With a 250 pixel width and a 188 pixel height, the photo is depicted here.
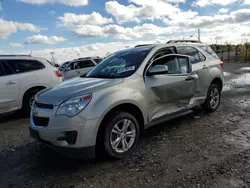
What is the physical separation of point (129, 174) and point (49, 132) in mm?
1184

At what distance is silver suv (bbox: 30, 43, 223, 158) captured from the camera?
9.73ft

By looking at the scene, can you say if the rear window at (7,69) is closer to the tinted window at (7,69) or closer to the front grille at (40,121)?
the tinted window at (7,69)

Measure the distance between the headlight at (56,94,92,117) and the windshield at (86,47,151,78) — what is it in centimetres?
89

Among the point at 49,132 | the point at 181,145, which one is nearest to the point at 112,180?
the point at 49,132

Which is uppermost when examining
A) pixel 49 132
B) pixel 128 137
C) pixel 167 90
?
pixel 167 90

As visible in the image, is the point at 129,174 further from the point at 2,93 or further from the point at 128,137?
the point at 2,93

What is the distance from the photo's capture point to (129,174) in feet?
9.73

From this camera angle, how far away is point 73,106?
2.98 m

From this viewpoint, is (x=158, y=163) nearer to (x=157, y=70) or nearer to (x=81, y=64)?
(x=157, y=70)

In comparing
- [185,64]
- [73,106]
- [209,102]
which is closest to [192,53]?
[185,64]

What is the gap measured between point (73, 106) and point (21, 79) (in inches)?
143

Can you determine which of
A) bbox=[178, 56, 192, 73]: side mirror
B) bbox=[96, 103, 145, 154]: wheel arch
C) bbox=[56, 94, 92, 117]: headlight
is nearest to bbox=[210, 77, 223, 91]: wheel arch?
bbox=[178, 56, 192, 73]: side mirror

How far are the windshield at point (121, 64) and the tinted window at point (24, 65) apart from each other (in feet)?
8.60

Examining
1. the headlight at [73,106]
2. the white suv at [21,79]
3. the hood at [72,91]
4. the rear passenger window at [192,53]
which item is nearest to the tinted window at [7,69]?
the white suv at [21,79]
